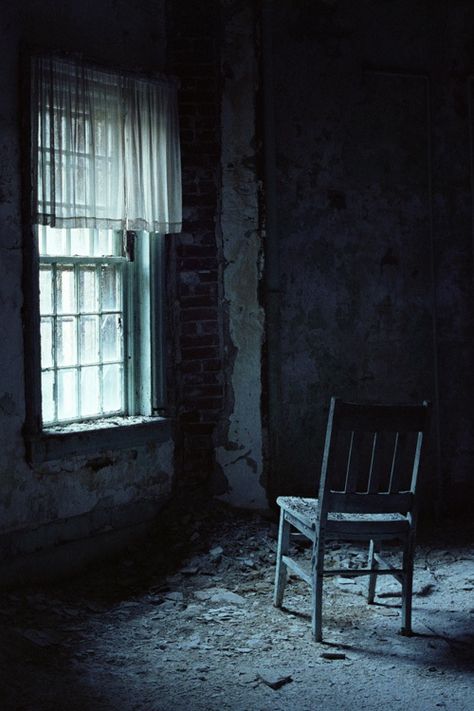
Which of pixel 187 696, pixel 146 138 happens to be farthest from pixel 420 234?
pixel 187 696

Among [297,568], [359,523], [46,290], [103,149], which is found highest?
[103,149]

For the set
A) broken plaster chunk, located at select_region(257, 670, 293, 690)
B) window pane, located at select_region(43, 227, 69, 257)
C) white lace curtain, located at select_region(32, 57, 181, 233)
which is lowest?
broken plaster chunk, located at select_region(257, 670, 293, 690)

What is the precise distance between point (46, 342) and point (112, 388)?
1.78ft

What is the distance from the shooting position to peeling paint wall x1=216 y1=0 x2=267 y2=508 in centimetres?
528

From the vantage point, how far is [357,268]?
569 centimetres

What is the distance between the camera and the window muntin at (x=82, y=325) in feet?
15.5

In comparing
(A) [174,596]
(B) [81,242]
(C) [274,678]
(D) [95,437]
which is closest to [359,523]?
(C) [274,678]

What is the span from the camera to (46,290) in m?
4.72

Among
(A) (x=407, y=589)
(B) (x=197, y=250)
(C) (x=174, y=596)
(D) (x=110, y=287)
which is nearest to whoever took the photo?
(A) (x=407, y=589)

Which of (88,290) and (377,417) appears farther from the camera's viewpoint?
(88,290)

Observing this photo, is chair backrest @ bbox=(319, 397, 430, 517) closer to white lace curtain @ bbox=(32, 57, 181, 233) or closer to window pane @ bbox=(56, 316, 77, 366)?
window pane @ bbox=(56, 316, 77, 366)

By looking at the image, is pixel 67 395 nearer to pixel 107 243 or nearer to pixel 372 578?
pixel 107 243

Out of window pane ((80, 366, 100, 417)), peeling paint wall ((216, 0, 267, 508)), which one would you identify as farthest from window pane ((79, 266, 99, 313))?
peeling paint wall ((216, 0, 267, 508))

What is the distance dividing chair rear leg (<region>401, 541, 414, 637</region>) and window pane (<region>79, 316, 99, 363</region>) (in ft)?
6.58
